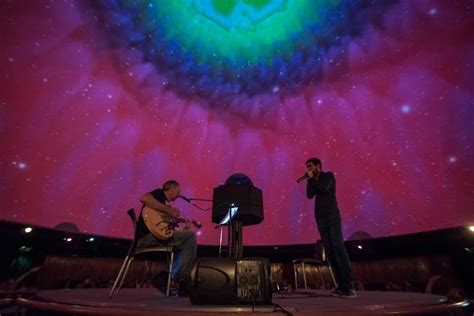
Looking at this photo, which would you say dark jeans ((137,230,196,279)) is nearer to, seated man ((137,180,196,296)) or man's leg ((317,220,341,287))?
seated man ((137,180,196,296))

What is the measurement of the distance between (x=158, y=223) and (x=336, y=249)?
1.95m

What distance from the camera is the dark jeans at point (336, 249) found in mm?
2820

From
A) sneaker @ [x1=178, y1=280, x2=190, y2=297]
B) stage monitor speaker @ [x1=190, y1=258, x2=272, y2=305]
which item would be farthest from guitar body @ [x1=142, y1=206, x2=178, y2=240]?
stage monitor speaker @ [x1=190, y1=258, x2=272, y2=305]

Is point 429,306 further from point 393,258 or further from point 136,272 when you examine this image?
point 136,272

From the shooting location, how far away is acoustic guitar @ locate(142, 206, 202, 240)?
2951 mm

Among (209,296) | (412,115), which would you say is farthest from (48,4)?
(412,115)

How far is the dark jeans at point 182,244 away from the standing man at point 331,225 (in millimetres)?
1490

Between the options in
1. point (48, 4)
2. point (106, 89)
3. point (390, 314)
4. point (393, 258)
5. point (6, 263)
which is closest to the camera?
point (390, 314)

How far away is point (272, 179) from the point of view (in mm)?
9664

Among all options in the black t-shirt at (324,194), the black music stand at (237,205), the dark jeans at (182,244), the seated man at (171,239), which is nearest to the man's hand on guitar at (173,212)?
the seated man at (171,239)

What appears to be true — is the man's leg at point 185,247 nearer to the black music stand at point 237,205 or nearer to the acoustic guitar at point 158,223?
the acoustic guitar at point 158,223

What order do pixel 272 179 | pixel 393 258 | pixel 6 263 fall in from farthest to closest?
pixel 272 179, pixel 393 258, pixel 6 263

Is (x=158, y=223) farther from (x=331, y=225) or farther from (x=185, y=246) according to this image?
(x=331, y=225)

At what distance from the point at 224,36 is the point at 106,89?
4596 millimetres
